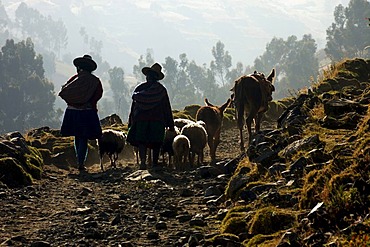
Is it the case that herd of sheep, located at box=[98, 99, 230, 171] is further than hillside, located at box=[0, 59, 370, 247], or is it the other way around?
herd of sheep, located at box=[98, 99, 230, 171]

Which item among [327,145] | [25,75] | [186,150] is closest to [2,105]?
[25,75]

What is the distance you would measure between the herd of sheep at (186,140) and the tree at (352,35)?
8735 centimetres

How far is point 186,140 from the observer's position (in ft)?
39.8

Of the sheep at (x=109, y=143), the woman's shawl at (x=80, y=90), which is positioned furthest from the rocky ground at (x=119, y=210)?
the sheep at (x=109, y=143)

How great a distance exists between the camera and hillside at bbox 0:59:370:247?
193 inches

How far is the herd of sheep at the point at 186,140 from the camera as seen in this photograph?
12.2 metres

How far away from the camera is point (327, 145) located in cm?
698

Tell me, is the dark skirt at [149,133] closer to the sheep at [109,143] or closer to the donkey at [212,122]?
the sheep at [109,143]

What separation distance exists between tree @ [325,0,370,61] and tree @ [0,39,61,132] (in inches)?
2131

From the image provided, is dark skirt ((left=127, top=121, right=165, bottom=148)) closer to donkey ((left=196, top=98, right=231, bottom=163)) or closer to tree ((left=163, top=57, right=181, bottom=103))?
donkey ((left=196, top=98, right=231, bottom=163))

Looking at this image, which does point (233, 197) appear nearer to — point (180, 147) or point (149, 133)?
point (180, 147)

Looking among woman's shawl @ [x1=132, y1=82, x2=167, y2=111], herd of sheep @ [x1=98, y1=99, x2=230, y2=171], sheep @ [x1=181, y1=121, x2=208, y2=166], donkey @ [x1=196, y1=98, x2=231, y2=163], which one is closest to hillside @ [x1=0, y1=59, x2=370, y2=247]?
herd of sheep @ [x1=98, y1=99, x2=230, y2=171]

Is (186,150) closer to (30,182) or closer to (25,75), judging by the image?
(30,182)

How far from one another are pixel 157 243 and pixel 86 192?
3641mm
